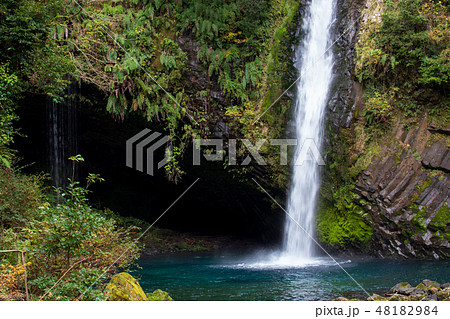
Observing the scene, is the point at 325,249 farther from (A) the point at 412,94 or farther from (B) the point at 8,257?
(B) the point at 8,257

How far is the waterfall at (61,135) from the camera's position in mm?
11891

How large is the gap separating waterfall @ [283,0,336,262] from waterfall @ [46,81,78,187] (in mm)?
7391

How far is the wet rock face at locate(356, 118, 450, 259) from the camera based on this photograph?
9930 mm

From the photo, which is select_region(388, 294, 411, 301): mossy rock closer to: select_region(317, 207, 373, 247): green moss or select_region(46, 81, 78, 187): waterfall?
select_region(317, 207, 373, 247): green moss

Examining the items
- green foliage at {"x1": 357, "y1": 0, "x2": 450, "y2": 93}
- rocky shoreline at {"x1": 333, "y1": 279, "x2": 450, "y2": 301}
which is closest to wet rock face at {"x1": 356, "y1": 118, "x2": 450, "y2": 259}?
green foliage at {"x1": 357, "y1": 0, "x2": 450, "y2": 93}

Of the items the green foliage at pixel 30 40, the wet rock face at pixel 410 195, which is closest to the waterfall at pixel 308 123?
the wet rock face at pixel 410 195

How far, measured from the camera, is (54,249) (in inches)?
195

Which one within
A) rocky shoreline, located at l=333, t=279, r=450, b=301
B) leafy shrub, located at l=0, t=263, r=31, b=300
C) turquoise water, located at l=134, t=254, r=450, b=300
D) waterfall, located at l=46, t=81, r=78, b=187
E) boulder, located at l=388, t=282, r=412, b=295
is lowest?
turquoise water, located at l=134, t=254, r=450, b=300

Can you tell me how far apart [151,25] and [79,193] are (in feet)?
27.9

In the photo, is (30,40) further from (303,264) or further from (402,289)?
(402,289)

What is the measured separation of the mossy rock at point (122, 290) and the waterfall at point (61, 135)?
25.5 ft

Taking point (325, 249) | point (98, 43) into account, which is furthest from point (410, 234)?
point (98, 43)

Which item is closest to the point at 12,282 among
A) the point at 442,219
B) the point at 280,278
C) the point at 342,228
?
the point at 280,278

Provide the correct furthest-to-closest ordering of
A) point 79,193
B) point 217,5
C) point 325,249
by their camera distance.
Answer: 1. point 217,5
2. point 325,249
3. point 79,193
